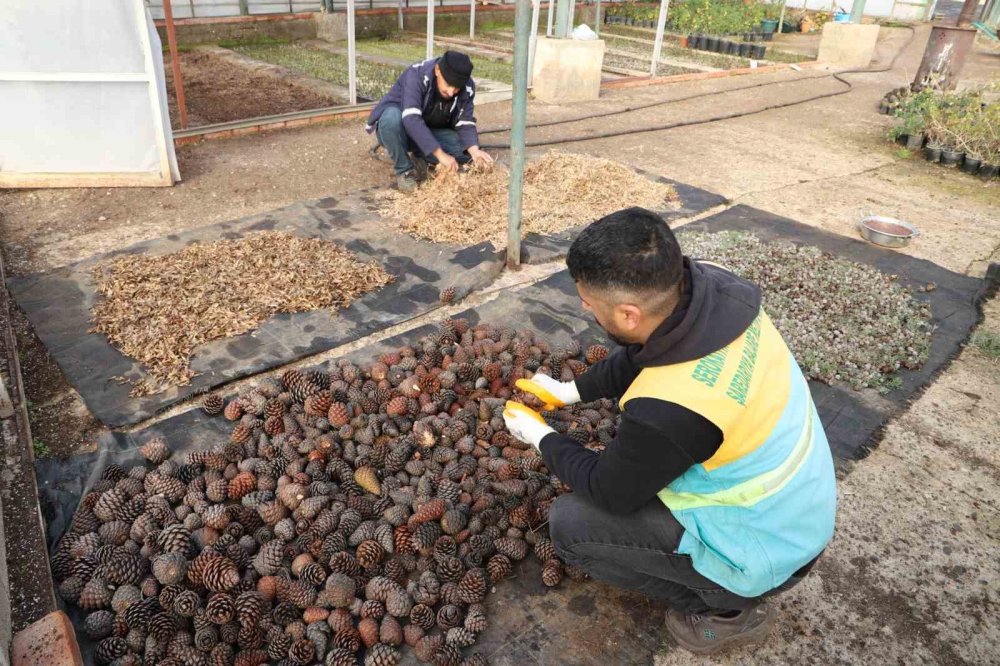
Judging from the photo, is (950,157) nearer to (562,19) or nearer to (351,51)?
(562,19)

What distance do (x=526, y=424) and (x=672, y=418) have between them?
2.23 feet

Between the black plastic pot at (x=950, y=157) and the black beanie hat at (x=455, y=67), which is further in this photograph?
the black plastic pot at (x=950, y=157)

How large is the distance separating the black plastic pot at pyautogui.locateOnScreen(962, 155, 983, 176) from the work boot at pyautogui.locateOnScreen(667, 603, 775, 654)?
692 cm

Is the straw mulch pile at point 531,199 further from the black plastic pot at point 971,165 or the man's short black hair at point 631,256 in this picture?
the black plastic pot at point 971,165

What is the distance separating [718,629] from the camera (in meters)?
1.99

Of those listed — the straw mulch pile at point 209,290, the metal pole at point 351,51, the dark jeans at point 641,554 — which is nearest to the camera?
the dark jeans at point 641,554

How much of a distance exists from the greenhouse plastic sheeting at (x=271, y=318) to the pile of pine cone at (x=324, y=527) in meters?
0.36

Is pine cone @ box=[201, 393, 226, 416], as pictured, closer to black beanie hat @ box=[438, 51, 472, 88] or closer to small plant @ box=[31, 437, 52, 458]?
small plant @ box=[31, 437, 52, 458]

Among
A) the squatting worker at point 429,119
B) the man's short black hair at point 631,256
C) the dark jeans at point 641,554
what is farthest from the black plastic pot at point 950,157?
the man's short black hair at point 631,256

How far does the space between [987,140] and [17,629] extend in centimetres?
877

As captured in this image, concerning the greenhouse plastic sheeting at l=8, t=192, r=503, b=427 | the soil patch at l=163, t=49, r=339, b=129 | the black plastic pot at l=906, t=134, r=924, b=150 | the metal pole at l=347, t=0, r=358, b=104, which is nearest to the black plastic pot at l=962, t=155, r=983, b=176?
the black plastic pot at l=906, t=134, r=924, b=150

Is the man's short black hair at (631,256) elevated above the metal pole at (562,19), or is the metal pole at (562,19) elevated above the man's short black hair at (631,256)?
the metal pole at (562,19)

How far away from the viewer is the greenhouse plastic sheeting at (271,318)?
123 inches

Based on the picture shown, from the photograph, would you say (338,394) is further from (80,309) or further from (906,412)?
(906,412)
